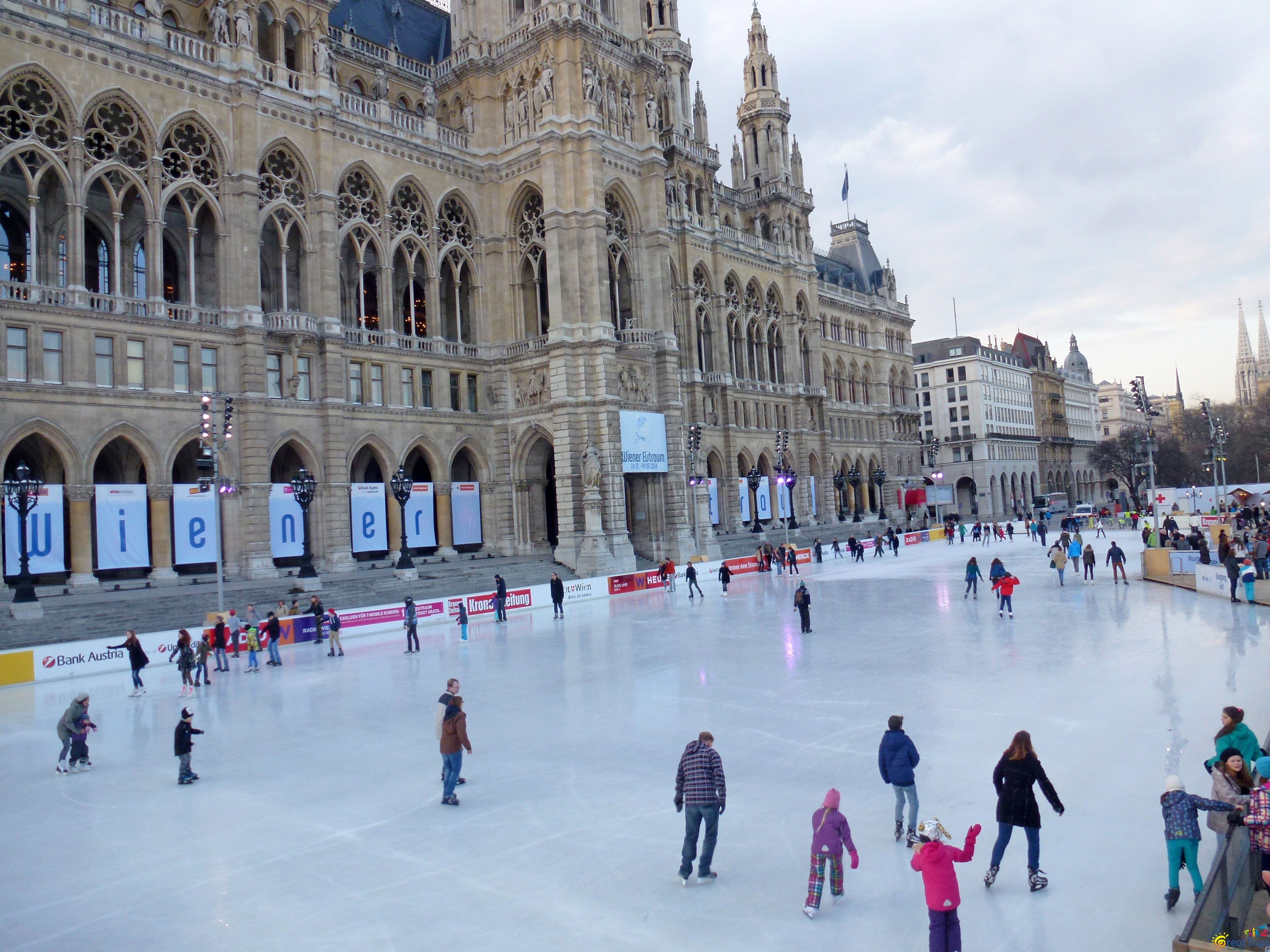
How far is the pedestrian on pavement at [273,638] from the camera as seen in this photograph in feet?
74.9

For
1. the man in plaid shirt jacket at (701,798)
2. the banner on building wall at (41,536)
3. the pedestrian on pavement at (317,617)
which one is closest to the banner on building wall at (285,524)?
the banner on building wall at (41,536)

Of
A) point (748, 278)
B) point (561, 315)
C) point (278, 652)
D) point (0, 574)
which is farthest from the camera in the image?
point (748, 278)

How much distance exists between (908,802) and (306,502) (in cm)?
2583

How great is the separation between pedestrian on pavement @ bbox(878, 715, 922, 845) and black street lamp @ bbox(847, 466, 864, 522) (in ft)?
213

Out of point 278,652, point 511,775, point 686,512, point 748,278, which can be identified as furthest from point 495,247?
point 511,775

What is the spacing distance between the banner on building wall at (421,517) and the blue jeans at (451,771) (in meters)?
30.4

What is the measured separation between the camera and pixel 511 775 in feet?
39.6

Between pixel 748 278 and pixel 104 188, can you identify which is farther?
pixel 748 278

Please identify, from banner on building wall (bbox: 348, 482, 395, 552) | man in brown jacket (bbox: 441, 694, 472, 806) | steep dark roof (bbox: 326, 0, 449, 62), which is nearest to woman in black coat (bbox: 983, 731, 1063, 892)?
man in brown jacket (bbox: 441, 694, 472, 806)

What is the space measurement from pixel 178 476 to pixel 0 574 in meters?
8.25

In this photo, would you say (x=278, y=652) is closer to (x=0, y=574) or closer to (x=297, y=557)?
(x=0, y=574)

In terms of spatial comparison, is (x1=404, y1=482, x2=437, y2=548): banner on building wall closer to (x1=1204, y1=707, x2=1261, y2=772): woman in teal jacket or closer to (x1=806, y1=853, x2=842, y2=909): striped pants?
(x1=806, y1=853, x2=842, y2=909): striped pants

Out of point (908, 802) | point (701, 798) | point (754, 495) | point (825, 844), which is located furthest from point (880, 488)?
point (825, 844)

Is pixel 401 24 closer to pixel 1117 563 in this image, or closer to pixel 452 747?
pixel 1117 563
